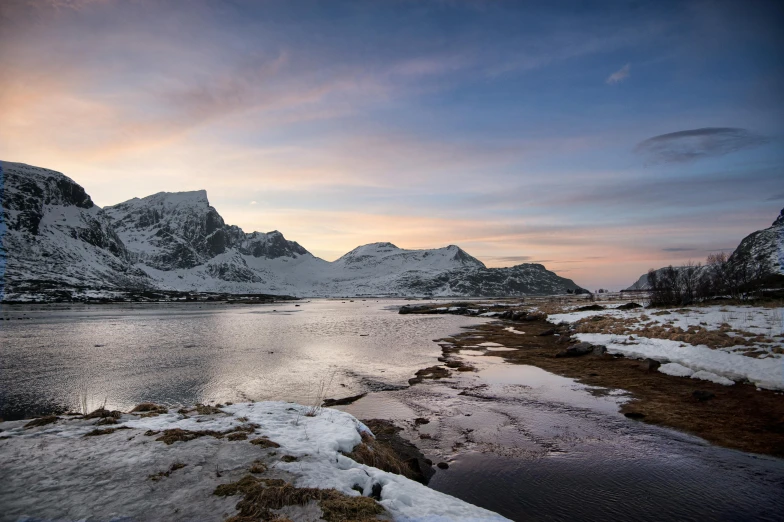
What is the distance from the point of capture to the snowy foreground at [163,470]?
6308 millimetres

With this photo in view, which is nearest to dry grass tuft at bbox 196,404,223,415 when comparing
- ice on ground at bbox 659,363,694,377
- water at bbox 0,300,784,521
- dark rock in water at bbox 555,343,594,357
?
water at bbox 0,300,784,521

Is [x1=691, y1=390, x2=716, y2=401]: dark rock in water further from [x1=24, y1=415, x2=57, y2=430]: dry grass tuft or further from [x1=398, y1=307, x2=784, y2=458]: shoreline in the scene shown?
[x1=24, y1=415, x2=57, y2=430]: dry grass tuft

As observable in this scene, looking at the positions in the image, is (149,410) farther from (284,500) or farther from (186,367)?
(186,367)

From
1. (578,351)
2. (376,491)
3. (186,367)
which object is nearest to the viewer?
(376,491)

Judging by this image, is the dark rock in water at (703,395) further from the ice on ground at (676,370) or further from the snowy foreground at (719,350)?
the ice on ground at (676,370)

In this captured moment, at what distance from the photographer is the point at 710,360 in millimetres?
19938

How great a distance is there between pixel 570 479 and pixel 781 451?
7089mm

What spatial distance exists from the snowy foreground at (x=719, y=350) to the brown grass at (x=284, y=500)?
64.2ft

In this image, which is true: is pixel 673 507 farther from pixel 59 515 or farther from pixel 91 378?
pixel 91 378

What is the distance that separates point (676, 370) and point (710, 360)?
5.51 feet

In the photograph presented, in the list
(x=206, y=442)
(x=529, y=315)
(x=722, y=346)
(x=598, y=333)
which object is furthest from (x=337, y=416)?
(x=529, y=315)

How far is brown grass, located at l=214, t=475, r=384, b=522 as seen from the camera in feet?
20.4

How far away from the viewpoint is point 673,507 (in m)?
9.04

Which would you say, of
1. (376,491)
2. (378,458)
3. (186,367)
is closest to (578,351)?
(378,458)
